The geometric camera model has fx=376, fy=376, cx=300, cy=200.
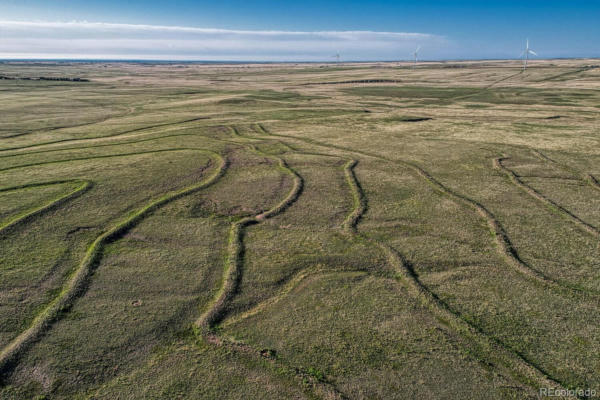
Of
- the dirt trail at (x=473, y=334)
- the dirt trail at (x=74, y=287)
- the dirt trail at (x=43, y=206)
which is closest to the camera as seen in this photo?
the dirt trail at (x=473, y=334)

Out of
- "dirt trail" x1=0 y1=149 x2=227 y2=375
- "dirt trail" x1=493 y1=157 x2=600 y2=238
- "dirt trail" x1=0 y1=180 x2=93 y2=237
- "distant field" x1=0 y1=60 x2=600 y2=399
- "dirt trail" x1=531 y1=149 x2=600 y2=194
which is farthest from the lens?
"dirt trail" x1=531 y1=149 x2=600 y2=194

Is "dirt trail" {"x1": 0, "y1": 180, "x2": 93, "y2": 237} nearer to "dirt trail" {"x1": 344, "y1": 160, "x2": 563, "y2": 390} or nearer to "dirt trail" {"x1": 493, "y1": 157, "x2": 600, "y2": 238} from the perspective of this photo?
"dirt trail" {"x1": 344, "y1": 160, "x2": 563, "y2": 390}

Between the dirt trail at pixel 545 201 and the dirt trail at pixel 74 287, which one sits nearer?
the dirt trail at pixel 74 287

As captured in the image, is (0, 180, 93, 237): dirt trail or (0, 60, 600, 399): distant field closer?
(0, 60, 600, 399): distant field

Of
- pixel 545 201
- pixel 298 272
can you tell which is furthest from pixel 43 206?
pixel 545 201

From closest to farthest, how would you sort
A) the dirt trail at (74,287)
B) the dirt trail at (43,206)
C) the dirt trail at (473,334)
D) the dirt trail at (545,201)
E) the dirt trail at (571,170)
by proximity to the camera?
the dirt trail at (473,334)
the dirt trail at (74,287)
the dirt trail at (43,206)
the dirt trail at (545,201)
the dirt trail at (571,170)

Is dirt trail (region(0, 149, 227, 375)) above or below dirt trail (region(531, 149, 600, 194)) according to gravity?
below

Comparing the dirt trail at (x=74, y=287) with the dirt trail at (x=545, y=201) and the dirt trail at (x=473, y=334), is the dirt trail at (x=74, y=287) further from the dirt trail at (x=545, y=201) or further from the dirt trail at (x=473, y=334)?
the dirt trail at (x=545, y=201)

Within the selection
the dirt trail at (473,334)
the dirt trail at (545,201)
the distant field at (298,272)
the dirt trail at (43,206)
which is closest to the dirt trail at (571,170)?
the distant field at (298,272)

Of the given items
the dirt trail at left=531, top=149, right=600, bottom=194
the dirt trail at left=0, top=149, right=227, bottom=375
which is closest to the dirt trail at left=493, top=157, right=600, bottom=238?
the dirt trail at left=531, top=149, right=600, bottom=194

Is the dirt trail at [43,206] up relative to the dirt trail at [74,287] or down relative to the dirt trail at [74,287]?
up
